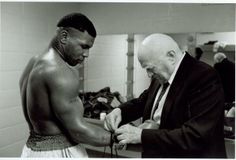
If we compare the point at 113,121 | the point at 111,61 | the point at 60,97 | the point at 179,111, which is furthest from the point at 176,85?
the point at 111,61

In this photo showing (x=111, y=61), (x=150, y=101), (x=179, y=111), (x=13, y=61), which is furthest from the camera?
(x=111, y=61)

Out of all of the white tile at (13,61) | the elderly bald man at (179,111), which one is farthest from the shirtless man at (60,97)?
the white tile at (13,61)

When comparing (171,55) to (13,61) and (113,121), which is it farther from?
(13,61)

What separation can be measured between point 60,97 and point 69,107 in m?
0.04

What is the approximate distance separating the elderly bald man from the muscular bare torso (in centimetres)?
21

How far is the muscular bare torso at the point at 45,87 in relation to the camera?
2.50ft

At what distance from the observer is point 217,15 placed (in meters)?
1.50

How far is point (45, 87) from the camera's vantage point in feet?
2.53

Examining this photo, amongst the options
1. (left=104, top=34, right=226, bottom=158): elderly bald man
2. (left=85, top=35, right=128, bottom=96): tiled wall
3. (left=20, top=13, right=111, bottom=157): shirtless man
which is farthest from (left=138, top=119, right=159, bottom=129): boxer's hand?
(left=85, top=35, right=128, bottom=96): tiled wall

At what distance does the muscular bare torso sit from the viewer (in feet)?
2.50

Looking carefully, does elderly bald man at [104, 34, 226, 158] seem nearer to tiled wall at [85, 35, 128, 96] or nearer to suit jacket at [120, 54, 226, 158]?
suit jacket at [120, 54, 226, 158]

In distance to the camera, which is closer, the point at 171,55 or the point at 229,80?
the point at 171,55

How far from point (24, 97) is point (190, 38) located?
1.04 m

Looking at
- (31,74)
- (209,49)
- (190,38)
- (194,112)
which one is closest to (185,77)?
(194,112)
